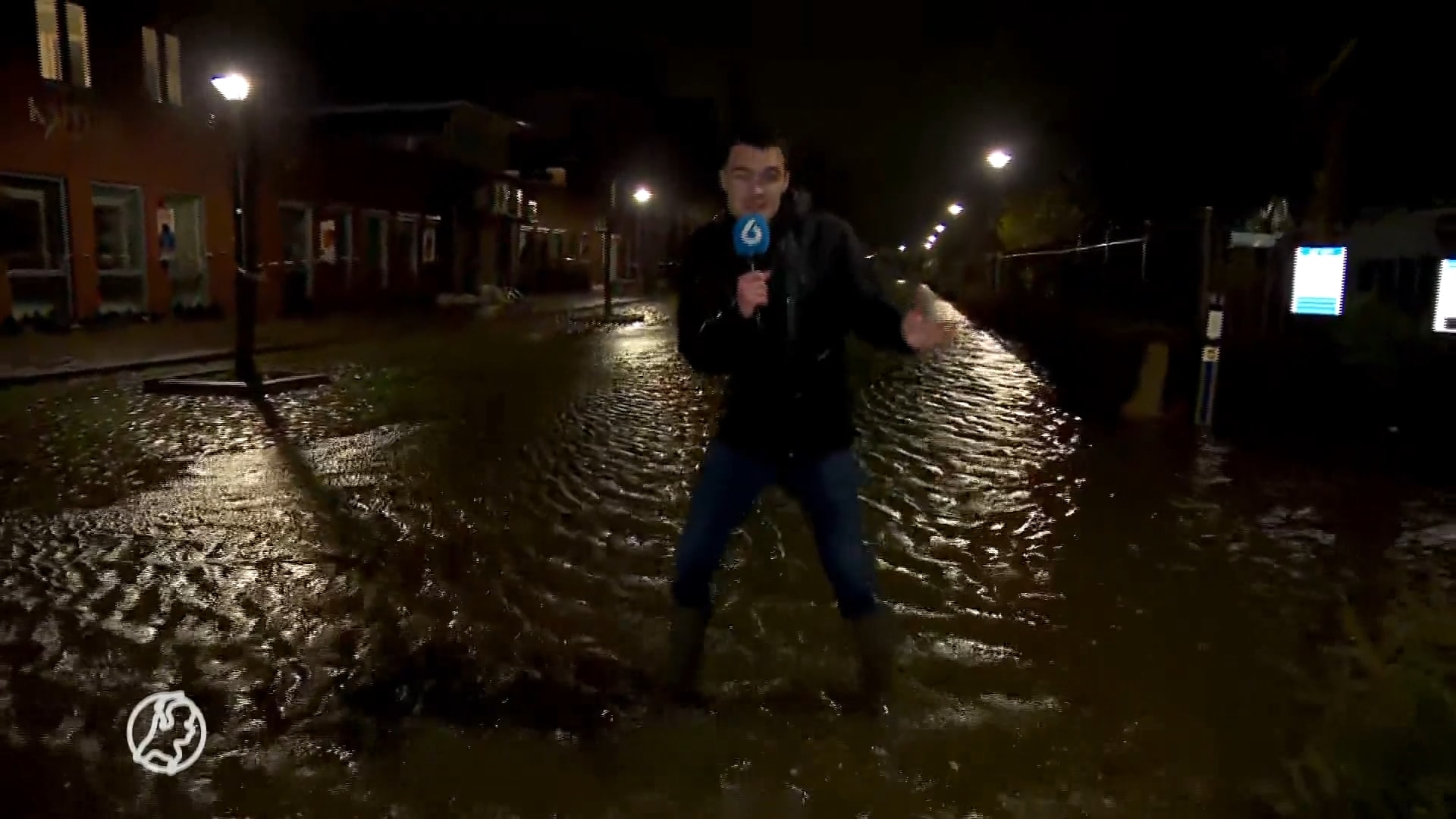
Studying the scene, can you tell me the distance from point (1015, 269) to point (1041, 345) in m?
11.5

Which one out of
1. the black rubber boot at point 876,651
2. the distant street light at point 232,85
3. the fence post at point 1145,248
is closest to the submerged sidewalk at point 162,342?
the distant street light at point 232,85

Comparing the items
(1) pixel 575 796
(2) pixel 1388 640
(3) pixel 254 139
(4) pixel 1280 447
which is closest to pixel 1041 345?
(4) pixel 1280 447

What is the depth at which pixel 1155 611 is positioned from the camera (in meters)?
4.96

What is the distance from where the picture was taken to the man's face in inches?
137

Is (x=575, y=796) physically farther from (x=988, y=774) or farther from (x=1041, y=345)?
(x=1041, y=345)

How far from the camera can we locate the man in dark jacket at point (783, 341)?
134 inches

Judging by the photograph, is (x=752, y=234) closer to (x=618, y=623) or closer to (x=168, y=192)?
(x=618, y=623)

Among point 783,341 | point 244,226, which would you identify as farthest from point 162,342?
point 783,341

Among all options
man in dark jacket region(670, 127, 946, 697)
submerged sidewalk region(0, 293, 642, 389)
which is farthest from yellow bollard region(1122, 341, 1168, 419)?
submerged sidewalk region(0, 293, 642, 389)

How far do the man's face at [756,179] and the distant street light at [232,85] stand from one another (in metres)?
10.3

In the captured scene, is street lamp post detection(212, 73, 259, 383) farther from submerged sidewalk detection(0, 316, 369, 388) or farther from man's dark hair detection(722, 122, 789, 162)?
man's dark hair detection(722, 122, 789, 162)

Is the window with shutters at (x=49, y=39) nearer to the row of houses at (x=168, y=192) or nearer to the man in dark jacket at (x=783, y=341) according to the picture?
the row of houses at (x=168, y=192)

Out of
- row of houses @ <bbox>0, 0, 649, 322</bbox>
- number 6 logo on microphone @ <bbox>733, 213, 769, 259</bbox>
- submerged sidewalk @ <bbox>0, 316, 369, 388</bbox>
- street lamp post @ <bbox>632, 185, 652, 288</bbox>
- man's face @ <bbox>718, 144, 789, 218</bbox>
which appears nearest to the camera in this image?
number 6 logo on microphone @ <bbox>733, 213, 769, 259</bbox>

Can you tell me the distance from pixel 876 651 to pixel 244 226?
10626 millimetres
